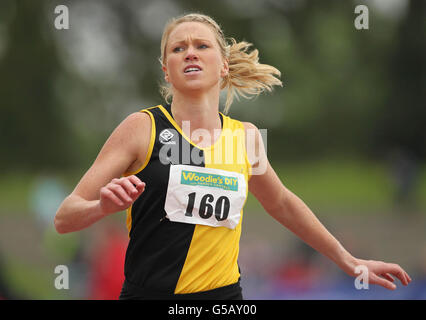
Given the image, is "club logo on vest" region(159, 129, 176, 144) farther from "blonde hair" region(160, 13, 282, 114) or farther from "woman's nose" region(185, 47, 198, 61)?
"blonde hair" region(160, 13, 282, 114)

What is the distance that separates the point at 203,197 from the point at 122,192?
70 centimetres

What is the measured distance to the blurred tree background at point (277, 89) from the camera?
16.9 metres

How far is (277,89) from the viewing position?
19.9 m

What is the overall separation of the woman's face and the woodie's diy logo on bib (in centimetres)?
47

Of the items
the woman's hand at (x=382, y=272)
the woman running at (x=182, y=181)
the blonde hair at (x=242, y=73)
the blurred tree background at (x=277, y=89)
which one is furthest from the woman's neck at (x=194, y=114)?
the blurred tree background at (x=277, y=89)

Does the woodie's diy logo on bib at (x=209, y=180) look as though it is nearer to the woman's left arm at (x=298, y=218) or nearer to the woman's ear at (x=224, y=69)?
the woman's left arm at (x=298, y=218)

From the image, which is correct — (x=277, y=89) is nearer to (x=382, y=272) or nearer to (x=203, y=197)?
(x=382, y=272)

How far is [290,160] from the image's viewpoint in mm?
19453

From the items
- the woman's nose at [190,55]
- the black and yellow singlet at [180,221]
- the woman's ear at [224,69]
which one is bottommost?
the black and yellow singlet at [180,221]

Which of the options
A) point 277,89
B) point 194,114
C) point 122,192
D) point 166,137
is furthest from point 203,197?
point 277,89

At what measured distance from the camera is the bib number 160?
2994 mm

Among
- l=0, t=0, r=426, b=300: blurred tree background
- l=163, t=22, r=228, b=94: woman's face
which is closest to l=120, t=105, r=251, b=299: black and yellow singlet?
l=163, t=22, r=228, b=94: woman's face

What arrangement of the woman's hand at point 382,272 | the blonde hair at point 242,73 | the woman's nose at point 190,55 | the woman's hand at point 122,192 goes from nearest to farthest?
the woman's hand at point 122,192 < the woman's nose at point 190,55 < the woman's hand at point 382,272 < the blonde hair at point 242,73

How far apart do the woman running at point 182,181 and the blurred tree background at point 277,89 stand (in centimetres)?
1228
